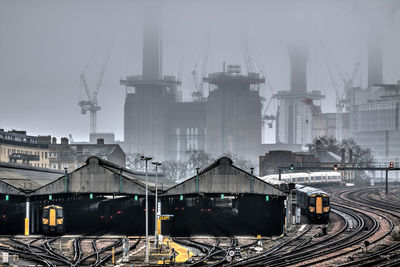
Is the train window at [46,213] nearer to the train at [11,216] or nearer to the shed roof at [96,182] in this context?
the shed roof at [96,182]

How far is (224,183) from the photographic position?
67.2 meters

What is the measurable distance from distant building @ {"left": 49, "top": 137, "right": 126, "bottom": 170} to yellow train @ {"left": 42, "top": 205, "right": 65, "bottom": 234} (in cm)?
10789

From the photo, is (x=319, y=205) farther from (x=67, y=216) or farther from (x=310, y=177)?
A: (x=310, y=177)

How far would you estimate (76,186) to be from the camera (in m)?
67.8

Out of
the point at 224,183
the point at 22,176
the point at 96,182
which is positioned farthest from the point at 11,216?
the point at 224,183

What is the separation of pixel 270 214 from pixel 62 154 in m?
113

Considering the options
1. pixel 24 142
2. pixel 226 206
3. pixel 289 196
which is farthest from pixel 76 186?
pixel 24 142

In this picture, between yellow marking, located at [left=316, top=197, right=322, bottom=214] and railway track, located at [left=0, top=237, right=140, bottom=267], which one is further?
yellow marking, located at [left=316, top=197, right=322, bottom=214]

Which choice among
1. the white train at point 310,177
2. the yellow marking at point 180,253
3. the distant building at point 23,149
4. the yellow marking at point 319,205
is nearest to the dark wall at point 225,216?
the yellow marking at point 319,205

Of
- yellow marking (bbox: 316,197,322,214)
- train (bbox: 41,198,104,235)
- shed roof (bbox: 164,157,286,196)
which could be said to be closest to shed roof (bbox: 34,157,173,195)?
train (bbox: 41,198,104,235)

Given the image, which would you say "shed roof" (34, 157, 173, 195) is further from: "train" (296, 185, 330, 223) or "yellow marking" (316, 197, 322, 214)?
"yellow marking" (316, 197, 322, 214)

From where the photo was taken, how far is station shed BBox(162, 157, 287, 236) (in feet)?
220

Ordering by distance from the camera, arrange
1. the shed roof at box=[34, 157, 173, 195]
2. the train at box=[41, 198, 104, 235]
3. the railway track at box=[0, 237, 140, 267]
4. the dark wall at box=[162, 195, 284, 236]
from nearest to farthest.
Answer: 1. the railway track at box=[0, 237, 140, 267]
2. the shed roof at box=[34, 157, 173, 195]
3. the train at box=[41, 198, 104, 235]
4. the dark wall at box=[162, 195, 284, 236]

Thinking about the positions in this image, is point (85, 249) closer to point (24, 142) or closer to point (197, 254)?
point (197, 254)
